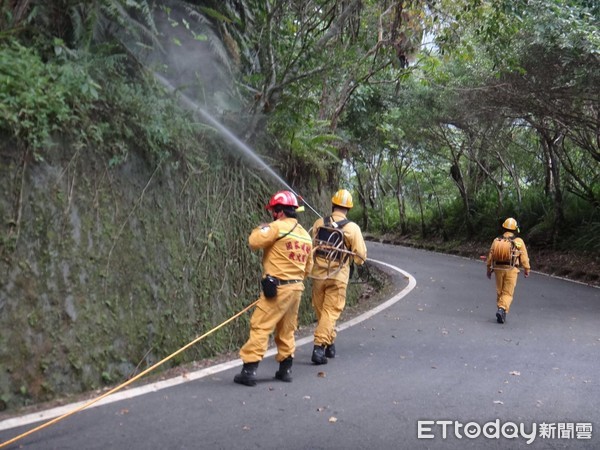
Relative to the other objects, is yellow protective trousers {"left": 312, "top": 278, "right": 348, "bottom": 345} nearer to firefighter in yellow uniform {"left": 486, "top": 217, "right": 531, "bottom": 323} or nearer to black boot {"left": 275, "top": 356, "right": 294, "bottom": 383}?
black boot {"left": 275, "top": 356, "right": 294, "bottom": 383}

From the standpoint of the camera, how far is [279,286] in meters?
6.48

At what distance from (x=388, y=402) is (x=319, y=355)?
161cm

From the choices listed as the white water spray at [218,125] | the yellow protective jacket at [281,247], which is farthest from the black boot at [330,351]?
the white water spray at [218,125]

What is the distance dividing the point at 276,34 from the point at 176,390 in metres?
6.61

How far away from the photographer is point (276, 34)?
413 inches

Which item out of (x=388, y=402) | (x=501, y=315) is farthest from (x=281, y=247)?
(x=501, y=315)

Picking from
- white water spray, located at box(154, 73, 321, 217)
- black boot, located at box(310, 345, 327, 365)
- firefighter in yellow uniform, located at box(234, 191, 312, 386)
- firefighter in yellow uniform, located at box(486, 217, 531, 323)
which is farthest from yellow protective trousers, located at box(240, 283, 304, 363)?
firefighter in yellow uniform, located at box(486, 217, 531, 323)

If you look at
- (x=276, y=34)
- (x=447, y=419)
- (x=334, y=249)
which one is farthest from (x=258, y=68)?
(x=447, y=419)

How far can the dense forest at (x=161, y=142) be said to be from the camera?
221 inches

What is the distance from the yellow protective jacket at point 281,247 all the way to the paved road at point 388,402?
114cm

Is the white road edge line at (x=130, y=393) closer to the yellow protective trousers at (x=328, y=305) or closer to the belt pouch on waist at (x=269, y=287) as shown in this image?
the yellow protective trousers at (x=328, y=305)

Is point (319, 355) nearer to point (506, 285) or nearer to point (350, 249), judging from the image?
point (350, 249)

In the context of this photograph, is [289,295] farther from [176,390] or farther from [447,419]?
[447,419]

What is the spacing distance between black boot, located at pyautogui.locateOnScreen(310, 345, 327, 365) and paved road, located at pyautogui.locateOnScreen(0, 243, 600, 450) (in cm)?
10
